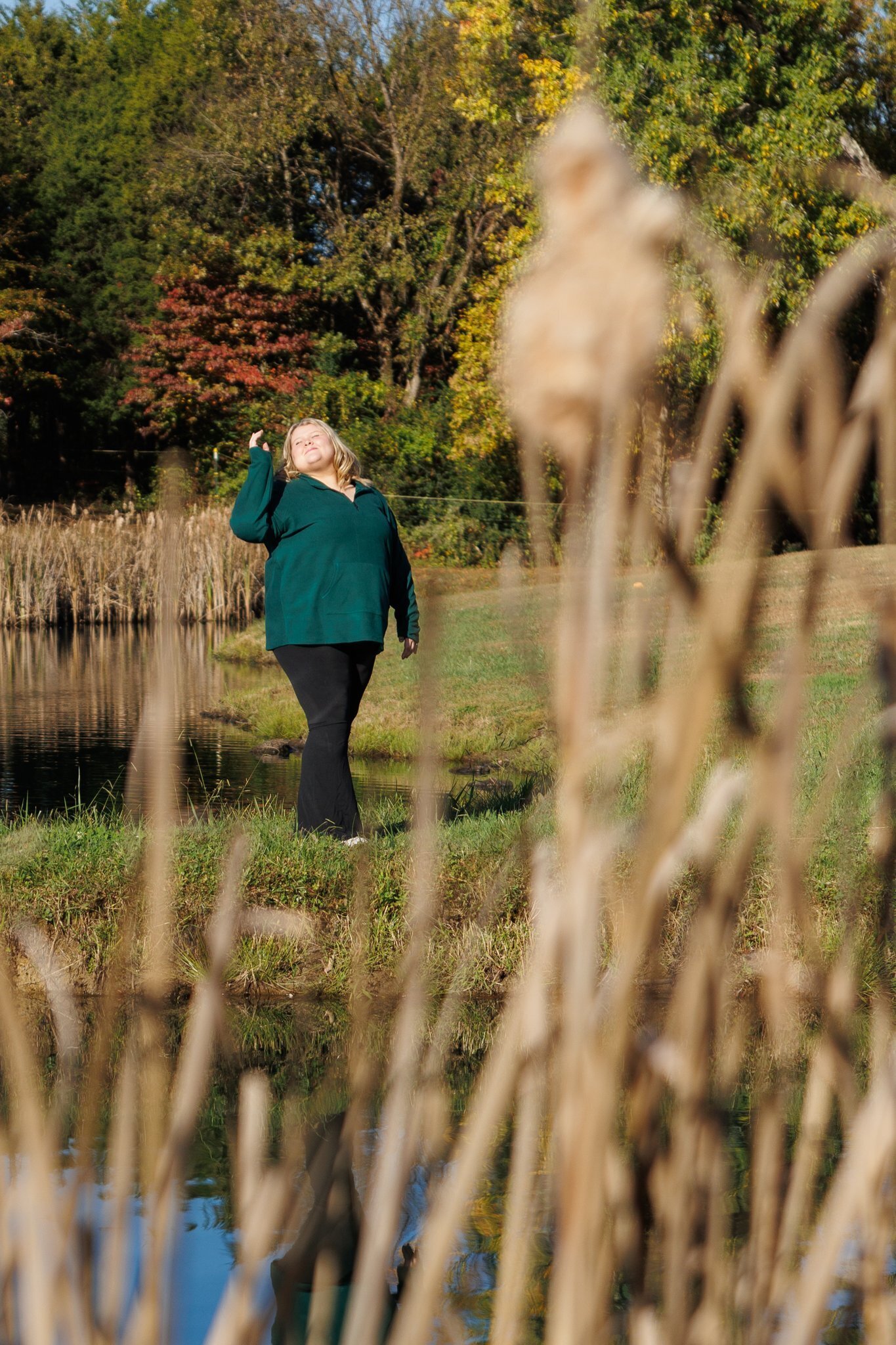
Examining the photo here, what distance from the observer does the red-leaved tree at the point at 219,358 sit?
30828 millimetres

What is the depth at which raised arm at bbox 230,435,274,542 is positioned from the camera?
5215 millimetres

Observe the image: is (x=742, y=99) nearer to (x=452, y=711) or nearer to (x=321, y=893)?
(x=452, y=711)

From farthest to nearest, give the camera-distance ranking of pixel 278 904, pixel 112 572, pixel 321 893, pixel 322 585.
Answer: pixel 112 572 < pixel 322 585 < pixel 321 893 < pixel 278 904

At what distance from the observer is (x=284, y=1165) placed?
3.40 feet

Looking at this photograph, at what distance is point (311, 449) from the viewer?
17.7 feet

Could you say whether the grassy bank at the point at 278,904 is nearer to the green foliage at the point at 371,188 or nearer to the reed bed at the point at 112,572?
the green foliage at the point at 371,188

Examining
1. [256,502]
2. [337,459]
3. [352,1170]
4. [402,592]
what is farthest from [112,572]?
[352,1170]

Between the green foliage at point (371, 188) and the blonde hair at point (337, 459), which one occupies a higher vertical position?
the green foliage at point (371, 188)

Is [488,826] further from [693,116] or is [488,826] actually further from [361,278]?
[361,278]

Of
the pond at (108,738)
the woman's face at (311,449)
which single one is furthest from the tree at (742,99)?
the woman's face at (311,449)

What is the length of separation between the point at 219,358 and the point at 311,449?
87.6ft

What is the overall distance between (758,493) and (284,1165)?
1.97 ft

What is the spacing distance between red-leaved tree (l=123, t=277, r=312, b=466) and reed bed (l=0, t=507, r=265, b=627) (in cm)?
960

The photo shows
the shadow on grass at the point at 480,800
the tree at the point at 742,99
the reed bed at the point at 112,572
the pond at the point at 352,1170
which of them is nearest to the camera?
the pond at the point at 352,1170
